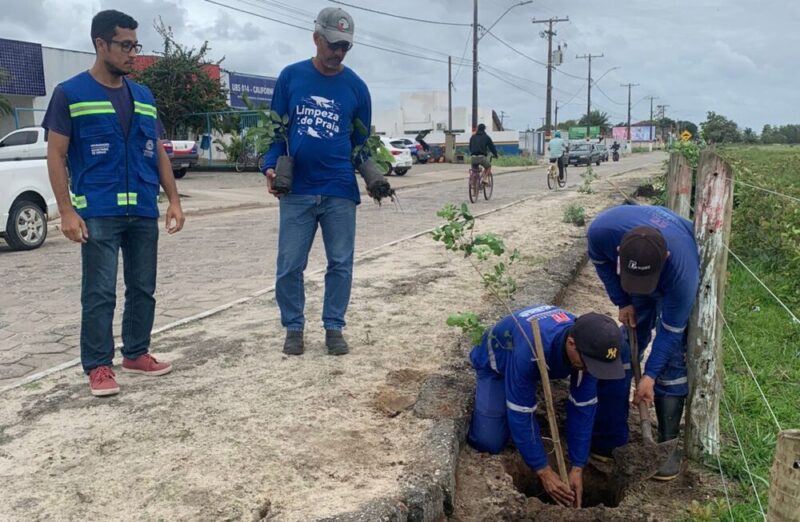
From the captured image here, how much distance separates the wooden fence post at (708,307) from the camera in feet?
10.6

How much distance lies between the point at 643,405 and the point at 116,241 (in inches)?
111

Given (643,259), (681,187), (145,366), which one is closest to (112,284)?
(145,366)

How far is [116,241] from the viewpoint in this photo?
12.1ft

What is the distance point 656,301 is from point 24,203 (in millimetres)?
8540

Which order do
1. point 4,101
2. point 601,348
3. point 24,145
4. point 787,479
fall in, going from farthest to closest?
point 4,101, point 24,145, point 601,348, point 787,479

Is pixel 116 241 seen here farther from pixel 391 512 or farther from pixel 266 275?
pixel 266 275

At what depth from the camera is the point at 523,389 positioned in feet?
10.9

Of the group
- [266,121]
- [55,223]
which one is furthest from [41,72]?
[266,121]

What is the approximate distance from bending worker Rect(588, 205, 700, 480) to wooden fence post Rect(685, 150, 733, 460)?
0.07 metres

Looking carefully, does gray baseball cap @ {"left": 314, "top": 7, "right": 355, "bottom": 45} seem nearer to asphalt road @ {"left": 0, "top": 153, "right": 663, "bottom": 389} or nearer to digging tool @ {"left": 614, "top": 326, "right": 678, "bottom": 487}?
asphalt road @ {"left": 0, "top": 153, "right": 663, "bottom": 389}

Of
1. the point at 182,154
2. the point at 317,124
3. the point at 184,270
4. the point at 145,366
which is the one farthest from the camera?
the point at 182,154

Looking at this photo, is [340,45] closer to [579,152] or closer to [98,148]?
[98,148]

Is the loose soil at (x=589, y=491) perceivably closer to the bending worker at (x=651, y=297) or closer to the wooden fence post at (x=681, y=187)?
the bending worker at (x=651, y=297)

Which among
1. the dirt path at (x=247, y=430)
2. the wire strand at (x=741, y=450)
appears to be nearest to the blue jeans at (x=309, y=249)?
the dirt path at (x=247, y=430)
